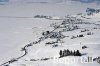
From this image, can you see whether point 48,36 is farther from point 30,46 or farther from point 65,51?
point 65,51

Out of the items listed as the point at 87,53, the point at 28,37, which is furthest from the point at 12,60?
the point at 28,37

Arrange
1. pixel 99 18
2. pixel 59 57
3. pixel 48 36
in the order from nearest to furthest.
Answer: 1. pixel 59 57
2. pixel 48 36
3. pixel 99 18

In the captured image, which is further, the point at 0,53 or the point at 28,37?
the point at 28,37

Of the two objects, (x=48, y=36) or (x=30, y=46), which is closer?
(x=30, y=46)

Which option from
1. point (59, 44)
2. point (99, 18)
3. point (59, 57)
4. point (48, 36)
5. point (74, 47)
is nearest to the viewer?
point (59, 57)

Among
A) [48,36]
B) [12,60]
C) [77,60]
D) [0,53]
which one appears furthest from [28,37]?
[77,60]

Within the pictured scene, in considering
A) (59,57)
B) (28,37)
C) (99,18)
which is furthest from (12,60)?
(99,18)

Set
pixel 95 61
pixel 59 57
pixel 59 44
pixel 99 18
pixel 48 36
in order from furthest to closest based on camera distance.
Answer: pixel 99 18, pixel 48 36, pixel 59 44, pixel 59 57, pixel 95 61

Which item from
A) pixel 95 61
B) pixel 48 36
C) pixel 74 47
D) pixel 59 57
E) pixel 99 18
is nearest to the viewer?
pixel 95 61

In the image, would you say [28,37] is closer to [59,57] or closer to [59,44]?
[59,44]
